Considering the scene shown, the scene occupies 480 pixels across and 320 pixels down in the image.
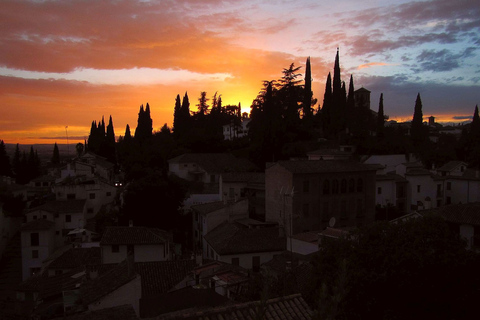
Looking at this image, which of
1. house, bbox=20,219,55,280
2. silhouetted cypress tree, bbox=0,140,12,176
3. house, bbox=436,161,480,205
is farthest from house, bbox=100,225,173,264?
silhouetted cypress tree, bbox=0,140,12,176

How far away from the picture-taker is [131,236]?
2464 centimetres

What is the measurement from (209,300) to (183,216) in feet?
80.4

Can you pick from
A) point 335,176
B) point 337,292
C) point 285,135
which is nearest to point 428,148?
point 285,135

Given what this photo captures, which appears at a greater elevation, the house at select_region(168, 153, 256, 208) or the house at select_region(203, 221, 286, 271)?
the house at select_region(168, 153, 256, 208)

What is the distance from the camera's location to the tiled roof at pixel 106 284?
12085 mm

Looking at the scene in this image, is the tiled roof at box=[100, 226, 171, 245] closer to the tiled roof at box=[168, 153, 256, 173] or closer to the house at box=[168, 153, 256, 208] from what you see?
the house at box=[168, 153, 256, 208]

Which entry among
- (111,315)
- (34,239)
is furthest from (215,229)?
(111,315)

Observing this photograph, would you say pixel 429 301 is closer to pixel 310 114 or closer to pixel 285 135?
pixel 285 135

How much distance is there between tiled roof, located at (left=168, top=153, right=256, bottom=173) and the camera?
145 feet

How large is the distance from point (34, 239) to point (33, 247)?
0.63 m

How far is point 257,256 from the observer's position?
79.6 feet

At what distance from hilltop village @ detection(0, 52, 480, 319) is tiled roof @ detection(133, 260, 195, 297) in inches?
3.6

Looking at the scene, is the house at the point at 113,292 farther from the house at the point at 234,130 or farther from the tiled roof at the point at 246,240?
the house at the point at 234,130

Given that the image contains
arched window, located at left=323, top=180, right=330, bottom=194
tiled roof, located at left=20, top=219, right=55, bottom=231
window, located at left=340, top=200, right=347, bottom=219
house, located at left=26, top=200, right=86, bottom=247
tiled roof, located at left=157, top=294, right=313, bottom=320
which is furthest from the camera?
house, located at left=26, top=200, right=86, bottom=247
